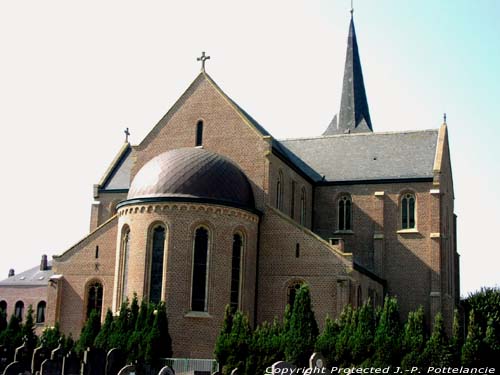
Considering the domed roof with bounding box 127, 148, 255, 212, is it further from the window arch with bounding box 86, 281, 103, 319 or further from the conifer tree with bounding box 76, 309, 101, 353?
the window arch with bounding box 86, 281, 103, 319

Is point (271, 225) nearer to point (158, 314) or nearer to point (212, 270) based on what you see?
point (212, 270)

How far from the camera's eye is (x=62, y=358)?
88.6 ft

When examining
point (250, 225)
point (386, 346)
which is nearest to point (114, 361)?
point (386, 346)

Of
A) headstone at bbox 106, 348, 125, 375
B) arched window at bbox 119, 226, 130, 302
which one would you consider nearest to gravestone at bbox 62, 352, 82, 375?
headstone at bbox 106, 348, 125, 375

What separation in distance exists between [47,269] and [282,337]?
44563 millimetres

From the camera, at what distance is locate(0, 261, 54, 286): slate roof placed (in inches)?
2655

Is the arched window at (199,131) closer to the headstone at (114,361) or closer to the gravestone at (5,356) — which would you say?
the gravestone at (5,356)

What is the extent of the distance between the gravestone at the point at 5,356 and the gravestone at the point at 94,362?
17.8 ft

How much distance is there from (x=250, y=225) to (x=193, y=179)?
12.8 feet

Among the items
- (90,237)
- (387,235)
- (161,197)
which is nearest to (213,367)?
(161,197)

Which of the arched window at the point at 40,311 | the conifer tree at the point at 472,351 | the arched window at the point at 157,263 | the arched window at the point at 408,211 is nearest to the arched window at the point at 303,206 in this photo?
the arched window at the point at 408,211

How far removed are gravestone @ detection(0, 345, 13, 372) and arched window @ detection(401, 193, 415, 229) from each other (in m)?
24.4

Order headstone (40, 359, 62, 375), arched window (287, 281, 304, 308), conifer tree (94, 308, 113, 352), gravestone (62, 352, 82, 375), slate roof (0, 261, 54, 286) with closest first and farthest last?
headstone (40, 359, 62, 375) → gravestone (62, 352, 82, 375) → conifer tree (94, 308, 113, 352) → arched window (287, 281, 304, 308) → slate roof (0, 261, 54, 286)

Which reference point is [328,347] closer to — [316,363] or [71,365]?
[316,363]
